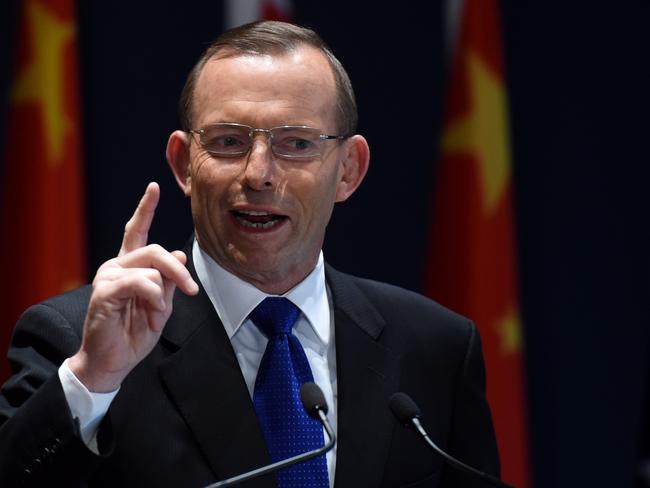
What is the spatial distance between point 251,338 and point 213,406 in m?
0.21

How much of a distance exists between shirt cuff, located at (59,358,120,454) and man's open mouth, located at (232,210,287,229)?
1.76ft

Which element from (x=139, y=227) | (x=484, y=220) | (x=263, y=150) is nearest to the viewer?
(x=139, y=227)

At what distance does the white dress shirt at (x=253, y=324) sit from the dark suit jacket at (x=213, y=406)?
0.10 ft

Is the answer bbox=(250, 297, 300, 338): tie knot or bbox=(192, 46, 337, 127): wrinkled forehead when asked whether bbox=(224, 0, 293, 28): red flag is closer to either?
bbox=(192, 46, 337, 127): wrinkled forehead

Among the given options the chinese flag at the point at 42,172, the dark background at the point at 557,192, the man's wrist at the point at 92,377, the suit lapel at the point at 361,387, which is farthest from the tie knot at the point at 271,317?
the dark background at the point at 557,192

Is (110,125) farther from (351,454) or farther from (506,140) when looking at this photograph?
(351,454)

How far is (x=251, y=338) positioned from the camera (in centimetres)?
233

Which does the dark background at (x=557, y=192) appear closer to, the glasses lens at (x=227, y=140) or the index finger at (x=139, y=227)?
the glasses lens at (x=227, y=140)

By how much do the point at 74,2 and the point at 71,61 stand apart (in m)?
0.20

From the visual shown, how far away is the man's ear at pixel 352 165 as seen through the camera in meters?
2.54

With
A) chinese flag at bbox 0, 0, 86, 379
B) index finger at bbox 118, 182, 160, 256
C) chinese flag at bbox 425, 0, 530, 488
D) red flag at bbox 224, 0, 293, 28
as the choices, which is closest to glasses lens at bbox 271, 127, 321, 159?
index finger at bbox 118, 182, 160, 256

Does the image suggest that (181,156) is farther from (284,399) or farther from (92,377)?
(92,377)

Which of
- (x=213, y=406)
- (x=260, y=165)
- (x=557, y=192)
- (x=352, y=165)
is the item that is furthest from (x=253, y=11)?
(x=213, y=406)

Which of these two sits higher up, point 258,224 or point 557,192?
point 258,224
